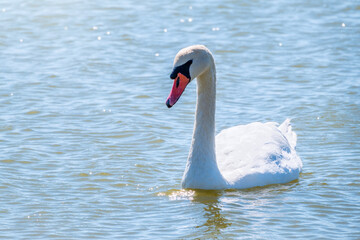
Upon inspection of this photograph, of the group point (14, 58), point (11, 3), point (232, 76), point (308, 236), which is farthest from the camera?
point (11, 3)

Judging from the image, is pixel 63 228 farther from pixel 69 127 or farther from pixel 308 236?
pixel 69 127

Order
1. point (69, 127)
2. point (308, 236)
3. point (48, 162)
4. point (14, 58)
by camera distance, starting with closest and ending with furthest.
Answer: point (308, 236) → point (48, 162) → point (69, 127) → point (14, 58)

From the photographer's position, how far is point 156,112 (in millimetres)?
12984

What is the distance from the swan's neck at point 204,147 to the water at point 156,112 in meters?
0.17

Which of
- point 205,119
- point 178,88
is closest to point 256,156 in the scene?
point 205,119

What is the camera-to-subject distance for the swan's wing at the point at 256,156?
9.45 m

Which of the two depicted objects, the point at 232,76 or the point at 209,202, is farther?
the point at 232,76

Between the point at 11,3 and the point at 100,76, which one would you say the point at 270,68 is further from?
the point at 11,3

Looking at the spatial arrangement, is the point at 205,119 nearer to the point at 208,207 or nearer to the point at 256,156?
the point at 256,156

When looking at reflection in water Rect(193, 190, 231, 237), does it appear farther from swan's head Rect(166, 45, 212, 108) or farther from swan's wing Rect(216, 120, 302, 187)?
swan's head Rect(166, 45, 212, 108)

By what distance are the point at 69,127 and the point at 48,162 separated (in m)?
1.57

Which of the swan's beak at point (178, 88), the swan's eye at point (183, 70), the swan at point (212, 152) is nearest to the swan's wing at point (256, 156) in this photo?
the swan at point (212, 152)

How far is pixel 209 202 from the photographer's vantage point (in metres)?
9.18

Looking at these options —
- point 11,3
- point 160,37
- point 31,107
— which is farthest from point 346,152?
point 11,3
